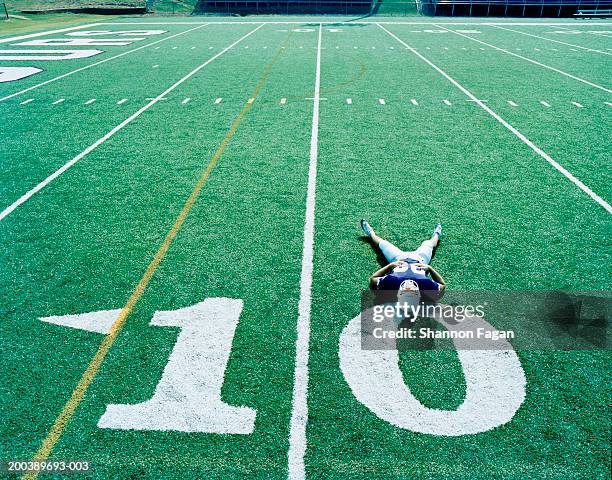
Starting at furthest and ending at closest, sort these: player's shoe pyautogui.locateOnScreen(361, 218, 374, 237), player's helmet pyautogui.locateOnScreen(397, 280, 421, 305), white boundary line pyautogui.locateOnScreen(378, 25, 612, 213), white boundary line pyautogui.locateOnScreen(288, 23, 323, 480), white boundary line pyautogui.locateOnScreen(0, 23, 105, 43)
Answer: white boundary line pyautogui.locateOnScreen(0, 23, 105, 43), white boundary line pyautogui.locateOnScreen(378, 25, 612, 213), player's shoe pyautogui.locateOnScreen(361, 218, 374, 237), player's helmet pyautogui.locateOnScreen(397, 280, 421, 305), white boundary line pyautogui.locateOnScreen(288, 23, 323, 480)

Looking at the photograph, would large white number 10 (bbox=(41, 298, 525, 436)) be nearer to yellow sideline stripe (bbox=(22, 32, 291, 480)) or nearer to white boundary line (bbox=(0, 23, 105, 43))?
yellow sideline stripe (bbox=(22, 32, 291, 480))

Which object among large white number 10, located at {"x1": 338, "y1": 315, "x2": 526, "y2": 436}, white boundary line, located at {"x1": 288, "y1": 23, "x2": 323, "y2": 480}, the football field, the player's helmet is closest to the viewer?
white boundary line, located at {"x1": 288, "y1": 23, "x2": 323, "y2": 480}

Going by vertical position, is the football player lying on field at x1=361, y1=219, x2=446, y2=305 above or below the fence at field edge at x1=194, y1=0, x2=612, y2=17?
below

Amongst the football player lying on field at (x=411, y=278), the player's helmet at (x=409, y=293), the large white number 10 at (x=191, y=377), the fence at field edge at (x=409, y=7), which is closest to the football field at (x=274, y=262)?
the large white number 10 at (x=191, y=377)

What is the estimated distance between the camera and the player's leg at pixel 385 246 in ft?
19.0

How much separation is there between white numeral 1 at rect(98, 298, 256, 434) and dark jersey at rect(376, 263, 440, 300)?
1.67 meters

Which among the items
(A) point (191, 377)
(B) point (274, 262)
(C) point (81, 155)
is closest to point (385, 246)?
(B) point (274, 262)

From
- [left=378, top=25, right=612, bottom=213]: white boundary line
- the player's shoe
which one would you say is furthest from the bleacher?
the player's shoe

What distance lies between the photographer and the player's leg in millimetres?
5781

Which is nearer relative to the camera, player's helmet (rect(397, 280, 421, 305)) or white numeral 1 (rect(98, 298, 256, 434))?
white numeral 1 (rect(98, 298, 256, 434))

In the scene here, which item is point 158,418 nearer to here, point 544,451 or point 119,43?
point 544,451

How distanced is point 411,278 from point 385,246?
1.07 meters

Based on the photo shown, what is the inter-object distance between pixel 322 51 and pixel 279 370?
2044 cm

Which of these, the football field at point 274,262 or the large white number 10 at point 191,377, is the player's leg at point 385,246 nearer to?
the football field at point 274,262
